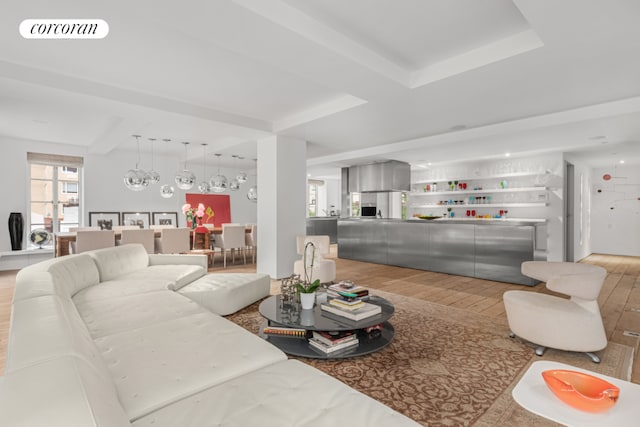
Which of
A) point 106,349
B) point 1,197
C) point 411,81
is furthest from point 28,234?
point 411,81

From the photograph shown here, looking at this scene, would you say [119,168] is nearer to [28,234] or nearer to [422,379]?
[28,234]

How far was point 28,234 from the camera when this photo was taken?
6871mm

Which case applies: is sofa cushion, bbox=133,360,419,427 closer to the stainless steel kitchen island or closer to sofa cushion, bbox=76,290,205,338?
sofa cushion, bbox=76,290,205,338

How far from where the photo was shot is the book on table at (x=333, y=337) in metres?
2.66

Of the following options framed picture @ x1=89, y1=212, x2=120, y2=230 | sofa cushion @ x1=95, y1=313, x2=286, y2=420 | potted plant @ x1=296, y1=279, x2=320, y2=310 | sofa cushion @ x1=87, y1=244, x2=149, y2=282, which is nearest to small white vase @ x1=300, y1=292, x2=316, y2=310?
potted plant @ x1=296, y1=279, x2=320, y2=310

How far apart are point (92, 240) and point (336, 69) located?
5.01 meters

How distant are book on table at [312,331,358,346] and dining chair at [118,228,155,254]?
15.1 feet

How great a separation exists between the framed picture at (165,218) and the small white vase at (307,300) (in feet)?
22.4

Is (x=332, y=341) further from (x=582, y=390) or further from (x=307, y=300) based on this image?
(x=582, y=390)

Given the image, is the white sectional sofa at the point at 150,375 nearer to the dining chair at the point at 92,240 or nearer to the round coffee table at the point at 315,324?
the round coffee table at the point at 315,324

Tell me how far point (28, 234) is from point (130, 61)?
5902 millimetres

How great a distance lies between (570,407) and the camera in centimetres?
112

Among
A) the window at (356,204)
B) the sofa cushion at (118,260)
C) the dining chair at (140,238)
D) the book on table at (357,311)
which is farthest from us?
the window at (356,204)

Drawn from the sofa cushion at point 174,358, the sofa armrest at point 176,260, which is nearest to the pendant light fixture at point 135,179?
the sofa armrest at point 176,260
